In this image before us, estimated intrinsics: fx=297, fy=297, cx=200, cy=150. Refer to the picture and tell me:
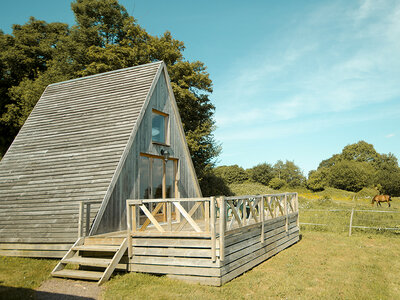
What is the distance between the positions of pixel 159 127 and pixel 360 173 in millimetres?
58765

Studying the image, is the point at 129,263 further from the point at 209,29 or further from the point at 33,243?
the point at 209,29

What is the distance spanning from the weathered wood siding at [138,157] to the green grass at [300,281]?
2363 mm

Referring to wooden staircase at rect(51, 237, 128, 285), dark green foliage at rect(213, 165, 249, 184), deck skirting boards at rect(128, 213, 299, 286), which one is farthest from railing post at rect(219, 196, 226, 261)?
dark green foliage at rect(213, 165, 249, 184)

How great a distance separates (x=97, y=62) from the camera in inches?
941

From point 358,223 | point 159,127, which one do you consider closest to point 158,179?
point 159,127

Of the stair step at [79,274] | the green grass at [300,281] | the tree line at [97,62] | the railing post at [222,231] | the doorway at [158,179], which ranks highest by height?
the tree line at [97,62]

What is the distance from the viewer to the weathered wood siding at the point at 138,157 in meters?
8.67

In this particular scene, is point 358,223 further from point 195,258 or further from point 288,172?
point 288,172

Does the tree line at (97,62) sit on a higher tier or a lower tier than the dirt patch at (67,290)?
higher

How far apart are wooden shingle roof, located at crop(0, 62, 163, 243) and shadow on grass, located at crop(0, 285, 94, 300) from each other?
219cm

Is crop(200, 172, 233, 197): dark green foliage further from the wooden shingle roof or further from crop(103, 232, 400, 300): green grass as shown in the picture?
crop(103, 232, 400, 300): green grass

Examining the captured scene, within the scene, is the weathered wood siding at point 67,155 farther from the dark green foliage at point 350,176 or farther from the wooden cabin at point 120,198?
the dark green foliage at point 350,176

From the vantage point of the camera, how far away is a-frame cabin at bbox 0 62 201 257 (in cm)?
855

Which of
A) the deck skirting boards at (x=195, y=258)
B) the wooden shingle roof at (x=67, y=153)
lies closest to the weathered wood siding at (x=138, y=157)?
the wooden shingle roof at (x=67, y=153)
